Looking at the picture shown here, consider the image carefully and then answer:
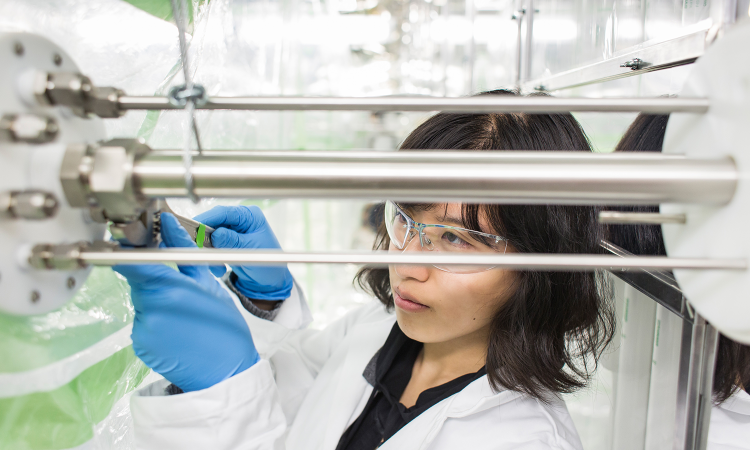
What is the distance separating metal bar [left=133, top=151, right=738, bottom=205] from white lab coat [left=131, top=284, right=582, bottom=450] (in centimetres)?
41

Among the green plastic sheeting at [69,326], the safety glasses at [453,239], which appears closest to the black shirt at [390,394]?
the safety glasses at [453,239]

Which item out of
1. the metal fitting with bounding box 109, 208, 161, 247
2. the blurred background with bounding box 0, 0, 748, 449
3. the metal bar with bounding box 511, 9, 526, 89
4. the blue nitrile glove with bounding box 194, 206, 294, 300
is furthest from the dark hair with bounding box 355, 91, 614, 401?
the metal bar with bounding box 511, 9, 526, 89

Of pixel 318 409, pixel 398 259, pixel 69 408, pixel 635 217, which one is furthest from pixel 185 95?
pixel 318 409

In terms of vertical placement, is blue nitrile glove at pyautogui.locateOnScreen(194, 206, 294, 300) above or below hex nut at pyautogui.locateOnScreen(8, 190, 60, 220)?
below

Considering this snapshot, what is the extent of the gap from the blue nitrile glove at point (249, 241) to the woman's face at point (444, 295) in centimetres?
31

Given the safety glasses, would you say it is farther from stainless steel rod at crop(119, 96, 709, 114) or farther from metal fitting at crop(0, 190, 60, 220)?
metal fitting at crop(0, 190, 60, 220)

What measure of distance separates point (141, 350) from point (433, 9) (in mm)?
3222

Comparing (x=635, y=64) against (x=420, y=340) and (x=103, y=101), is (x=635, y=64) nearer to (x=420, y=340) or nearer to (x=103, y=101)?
(x=420, y=340)

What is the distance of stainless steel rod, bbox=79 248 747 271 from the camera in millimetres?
348

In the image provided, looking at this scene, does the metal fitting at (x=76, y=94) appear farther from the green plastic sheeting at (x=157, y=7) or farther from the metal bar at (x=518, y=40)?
the metal bar at (x=518, y=40)

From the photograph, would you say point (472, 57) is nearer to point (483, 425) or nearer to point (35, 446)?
point (483, 425)

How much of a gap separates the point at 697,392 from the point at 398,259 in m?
0.48

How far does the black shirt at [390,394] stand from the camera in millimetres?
918

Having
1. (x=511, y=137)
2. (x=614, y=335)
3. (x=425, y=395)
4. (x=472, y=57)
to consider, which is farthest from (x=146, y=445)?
(x=472, y=57)
